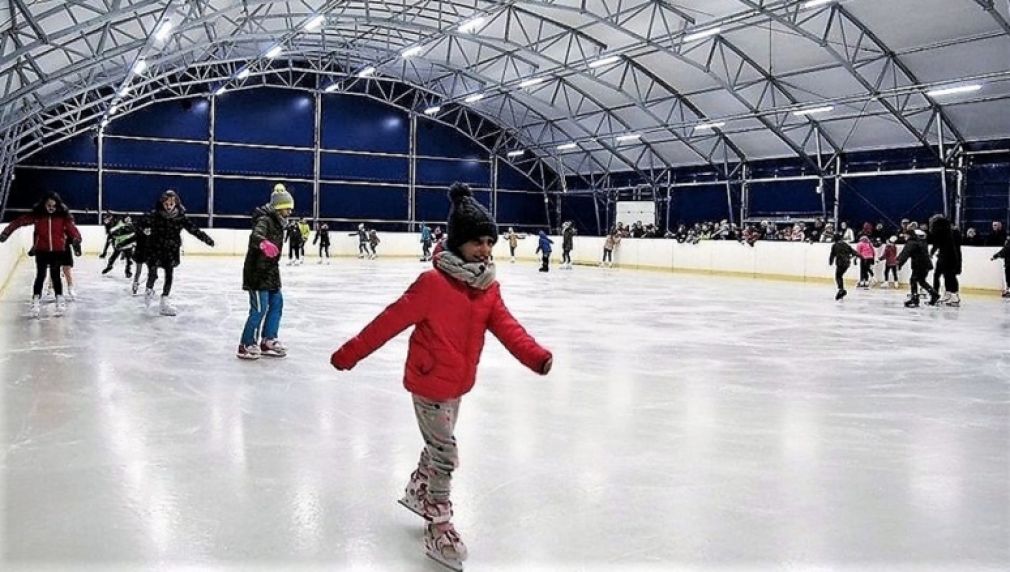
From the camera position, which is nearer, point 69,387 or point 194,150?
point 69,387

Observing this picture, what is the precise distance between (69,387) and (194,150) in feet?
91.1

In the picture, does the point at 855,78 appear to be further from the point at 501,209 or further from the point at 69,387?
the point at 69,387

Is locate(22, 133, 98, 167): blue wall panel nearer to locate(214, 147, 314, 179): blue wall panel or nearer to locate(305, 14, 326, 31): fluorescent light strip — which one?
locate(214, 147, 314, 179): blue wall panel

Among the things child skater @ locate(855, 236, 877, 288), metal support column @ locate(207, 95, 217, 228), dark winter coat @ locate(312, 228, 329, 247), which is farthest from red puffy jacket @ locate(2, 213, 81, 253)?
metal support column @ locate(207, 95, 217, 228)

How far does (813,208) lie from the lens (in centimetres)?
2775

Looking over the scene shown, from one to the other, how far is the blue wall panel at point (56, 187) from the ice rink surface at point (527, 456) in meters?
23.5

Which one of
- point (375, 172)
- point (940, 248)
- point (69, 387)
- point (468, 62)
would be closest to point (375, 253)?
point (375, 172)

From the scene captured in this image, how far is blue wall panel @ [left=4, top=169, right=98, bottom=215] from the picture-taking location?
95.7ft

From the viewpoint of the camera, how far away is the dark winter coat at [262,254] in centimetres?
668

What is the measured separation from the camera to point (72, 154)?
29875mm

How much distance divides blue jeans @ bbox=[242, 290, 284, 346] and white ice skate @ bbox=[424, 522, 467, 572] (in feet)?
14.0

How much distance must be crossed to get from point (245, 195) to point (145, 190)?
3.39 m

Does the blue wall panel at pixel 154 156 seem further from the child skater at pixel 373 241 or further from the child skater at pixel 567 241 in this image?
the child skater at pixel 567 241

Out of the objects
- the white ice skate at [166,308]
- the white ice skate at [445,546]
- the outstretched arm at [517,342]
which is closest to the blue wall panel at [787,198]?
the white ice skate at [166,308]
